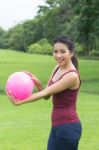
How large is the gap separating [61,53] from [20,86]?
0.53 m

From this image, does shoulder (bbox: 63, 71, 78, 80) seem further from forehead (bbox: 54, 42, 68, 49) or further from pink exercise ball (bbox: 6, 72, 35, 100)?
pink exercise ball (bbox: 6, 72, 35, 100)

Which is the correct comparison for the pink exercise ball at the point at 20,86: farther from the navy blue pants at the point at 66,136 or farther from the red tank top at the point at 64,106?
the navy blue pants at the point at 66,136

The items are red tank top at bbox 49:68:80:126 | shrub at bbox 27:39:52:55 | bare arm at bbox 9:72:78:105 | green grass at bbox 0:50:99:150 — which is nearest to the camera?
bare arm at bbox 9:72:78:105

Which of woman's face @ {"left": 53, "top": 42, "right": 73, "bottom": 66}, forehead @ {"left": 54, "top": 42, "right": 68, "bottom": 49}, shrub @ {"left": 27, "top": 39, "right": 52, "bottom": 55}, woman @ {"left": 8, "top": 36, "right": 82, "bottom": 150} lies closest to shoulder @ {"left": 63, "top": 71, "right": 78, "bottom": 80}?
woman @ {"left": 8, "top": 36, "right": 82, "bottom": 150}

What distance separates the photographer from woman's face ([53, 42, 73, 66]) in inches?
189

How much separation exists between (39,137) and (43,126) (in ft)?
4.29

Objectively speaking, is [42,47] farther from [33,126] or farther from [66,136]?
[66,136]

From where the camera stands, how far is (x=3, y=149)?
8.76 m

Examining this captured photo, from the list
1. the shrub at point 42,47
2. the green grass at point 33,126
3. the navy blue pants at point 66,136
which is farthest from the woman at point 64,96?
the shrub at point 42,47

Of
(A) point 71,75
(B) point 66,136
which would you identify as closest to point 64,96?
(A) point 71,75

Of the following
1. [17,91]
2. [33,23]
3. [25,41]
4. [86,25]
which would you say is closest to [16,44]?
[25,41]

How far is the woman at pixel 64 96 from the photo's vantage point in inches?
189

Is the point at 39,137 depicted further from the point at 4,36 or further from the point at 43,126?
the point at 4,36

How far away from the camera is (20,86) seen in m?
4.91
